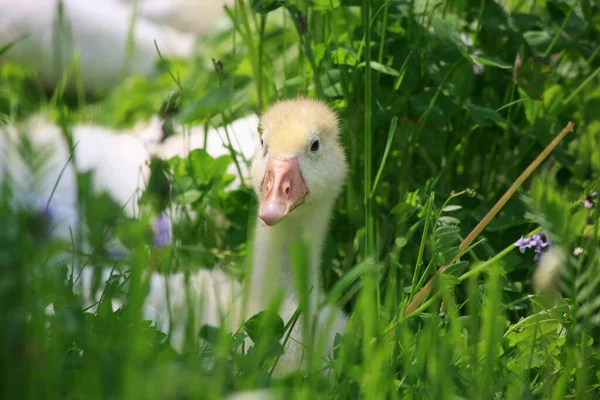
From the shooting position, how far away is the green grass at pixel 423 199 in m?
1.56

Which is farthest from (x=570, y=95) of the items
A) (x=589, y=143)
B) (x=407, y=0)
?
(x=407, y=0)

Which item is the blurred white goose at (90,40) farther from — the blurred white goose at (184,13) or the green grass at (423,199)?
the green grass at (423,199)

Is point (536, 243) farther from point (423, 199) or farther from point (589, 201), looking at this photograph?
point (423, 199)

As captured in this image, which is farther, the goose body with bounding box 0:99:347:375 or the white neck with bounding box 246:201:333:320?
the white neck with bounding box 246:201:333:320

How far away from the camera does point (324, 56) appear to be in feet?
7.93

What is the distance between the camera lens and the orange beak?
2004 millimetres

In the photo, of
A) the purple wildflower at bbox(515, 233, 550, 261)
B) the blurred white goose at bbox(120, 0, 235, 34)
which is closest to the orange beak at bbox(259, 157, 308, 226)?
the purple wildflower at bbox(515, 233, 550, 261)

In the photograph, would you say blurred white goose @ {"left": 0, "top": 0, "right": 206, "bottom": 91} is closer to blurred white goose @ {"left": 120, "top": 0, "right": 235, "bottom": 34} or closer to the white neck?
blurred white goose @ {"left": 120, "top": 0, "right": 235, "bottom": 34}

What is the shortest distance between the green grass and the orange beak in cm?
20

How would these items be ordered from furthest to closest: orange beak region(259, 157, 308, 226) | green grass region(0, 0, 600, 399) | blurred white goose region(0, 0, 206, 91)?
blurred white goose region(0, 0, 206, 91), orange beak region(259, 157, 308, 226), green grass region(0, 0, 600, 399)

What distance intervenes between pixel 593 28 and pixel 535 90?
0.53m

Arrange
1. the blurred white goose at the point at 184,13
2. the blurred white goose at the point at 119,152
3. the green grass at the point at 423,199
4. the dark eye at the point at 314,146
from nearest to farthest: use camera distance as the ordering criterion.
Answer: the green grass at the point at 423,199, the dark eye at the point at 314,146, the blurred white goose at the point at 119,152, the blurred white goose at the point at 184,13

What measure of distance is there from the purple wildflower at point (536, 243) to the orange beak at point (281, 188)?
0.56 meters

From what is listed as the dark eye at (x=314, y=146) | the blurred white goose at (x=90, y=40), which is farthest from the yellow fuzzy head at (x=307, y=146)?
the blurred white goose at (x=90, y=40)
